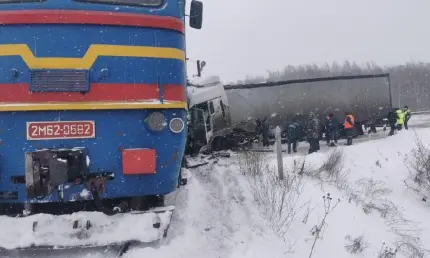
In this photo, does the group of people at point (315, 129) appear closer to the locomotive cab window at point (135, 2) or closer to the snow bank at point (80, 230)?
the locomotive cab window at point (135, 2)

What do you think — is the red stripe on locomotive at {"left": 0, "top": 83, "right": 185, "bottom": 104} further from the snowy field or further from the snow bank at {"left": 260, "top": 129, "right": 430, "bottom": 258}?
the snow bank at {"left": 260, "top": 129, "right": 430, "bottom": 258}

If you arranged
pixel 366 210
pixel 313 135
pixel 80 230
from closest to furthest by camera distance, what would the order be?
pixel 80 230 → pixel 366 210 → pixel 313 135

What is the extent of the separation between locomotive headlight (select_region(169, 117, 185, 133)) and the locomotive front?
11 mm

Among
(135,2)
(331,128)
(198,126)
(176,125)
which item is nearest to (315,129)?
(331,128)

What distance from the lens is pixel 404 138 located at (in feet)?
51.9

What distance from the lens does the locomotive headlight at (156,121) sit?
4.62 m

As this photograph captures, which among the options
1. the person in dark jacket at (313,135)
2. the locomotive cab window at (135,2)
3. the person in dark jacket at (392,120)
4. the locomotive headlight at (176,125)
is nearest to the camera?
the locomotive cab window at (135,2)

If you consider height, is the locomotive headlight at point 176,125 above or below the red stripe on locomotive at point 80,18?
below

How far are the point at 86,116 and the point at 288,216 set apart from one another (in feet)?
9.71

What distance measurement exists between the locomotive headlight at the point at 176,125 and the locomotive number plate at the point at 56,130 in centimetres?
90

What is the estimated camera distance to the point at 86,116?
4.45 metres

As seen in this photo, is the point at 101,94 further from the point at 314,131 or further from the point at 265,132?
the point at 265,132

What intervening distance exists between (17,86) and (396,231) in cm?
668

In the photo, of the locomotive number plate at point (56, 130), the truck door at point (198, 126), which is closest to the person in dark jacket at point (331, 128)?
the truck door at point (198, 126)
